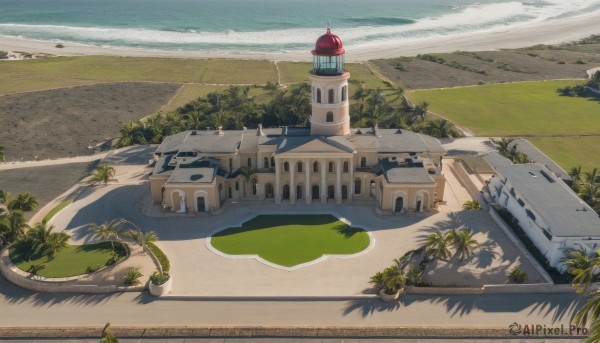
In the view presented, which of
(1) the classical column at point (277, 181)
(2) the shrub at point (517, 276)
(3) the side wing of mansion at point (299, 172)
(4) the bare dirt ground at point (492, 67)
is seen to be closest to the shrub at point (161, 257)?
(3) the side wing of mansion at point (299, 172)

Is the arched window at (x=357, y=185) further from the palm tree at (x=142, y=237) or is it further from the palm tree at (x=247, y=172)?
the palm tree at (x=142, y=237)

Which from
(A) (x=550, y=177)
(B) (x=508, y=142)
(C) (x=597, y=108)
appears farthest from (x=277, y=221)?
(C) (x=597, y=108)

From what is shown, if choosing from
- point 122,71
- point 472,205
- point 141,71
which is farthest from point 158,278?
point 122,71

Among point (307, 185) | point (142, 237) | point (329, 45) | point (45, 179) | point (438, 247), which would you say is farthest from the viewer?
point (45, 179)

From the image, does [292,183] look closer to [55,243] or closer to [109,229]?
[109,229]

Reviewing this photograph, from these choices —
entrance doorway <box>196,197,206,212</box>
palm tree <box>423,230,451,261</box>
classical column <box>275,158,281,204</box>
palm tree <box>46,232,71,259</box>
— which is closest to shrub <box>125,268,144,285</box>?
palm tree <box>46,232,71,259</box>

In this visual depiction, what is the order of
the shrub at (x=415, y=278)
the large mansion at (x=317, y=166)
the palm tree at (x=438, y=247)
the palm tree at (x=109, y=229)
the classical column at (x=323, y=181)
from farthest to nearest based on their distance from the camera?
1. the classical column at (x=323, y=181)
2. the large mansion at (x=317, y=166)
3. the palm tree at (x=109, y=229)
4. the palm tree at (x=438, y=247)
5. the shrub at (x=415, y=278)
